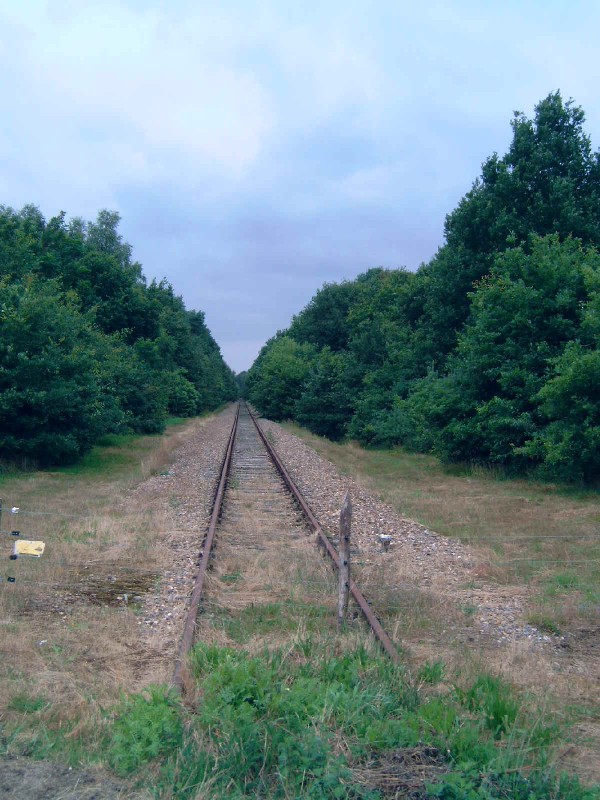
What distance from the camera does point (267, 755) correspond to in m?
4.36

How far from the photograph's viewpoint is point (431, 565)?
10359 mm

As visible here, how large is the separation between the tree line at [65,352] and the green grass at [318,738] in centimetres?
1694

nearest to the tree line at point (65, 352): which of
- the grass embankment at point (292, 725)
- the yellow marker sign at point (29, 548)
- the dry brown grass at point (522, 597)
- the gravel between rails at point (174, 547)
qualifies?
the gravel between rails at point (174, 547)

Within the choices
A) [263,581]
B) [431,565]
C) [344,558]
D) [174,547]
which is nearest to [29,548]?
[263,581]

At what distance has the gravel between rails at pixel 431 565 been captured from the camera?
7625mm

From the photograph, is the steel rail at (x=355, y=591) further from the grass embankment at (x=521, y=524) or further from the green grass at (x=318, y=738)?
the grass embankment at (x=521, y=524)

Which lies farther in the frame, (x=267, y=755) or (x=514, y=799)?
(x=267, y=755)

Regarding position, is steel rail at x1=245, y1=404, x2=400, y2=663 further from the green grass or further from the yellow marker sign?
the yellow marker sign

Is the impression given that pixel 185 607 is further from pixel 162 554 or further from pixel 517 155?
pixel 517 155

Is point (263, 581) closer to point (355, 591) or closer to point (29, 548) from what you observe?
point (355, 591)

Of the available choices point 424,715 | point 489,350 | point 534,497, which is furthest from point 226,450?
point 424,715

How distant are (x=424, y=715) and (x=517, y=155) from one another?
27.7 meters

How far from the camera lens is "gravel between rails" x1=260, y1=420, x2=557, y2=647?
762 centimetres

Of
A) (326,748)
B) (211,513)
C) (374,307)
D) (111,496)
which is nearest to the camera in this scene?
(326,748)
